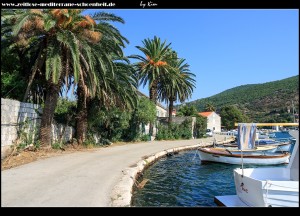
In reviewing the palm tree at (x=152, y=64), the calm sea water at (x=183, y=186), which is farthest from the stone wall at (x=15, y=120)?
the palm tree at (x=152, y=64)

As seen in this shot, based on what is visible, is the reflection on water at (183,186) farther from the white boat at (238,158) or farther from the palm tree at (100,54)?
the palm tree at (100,54)

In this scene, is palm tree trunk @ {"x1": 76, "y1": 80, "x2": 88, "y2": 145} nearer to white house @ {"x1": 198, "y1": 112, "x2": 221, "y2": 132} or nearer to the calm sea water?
the calm sea water

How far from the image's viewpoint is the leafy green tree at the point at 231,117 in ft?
308

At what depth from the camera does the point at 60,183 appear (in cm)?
978

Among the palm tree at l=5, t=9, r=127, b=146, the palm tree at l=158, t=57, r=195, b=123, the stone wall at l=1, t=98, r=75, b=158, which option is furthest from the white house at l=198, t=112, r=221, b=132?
the stone wall at l=1, t=98, r=75, b=158

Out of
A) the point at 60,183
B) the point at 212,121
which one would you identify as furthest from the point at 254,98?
the point at 60,183

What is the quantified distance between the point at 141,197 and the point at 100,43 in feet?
37.6

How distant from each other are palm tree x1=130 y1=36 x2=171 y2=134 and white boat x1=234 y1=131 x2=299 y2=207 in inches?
1121

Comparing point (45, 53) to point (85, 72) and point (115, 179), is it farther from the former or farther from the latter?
point (115, 179)

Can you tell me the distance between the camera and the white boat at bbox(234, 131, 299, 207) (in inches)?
309

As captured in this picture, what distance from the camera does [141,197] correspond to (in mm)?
10719

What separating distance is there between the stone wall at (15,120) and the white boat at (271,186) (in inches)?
418

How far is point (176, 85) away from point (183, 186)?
28.4 meters

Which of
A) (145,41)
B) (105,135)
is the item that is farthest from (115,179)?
(145,41)
